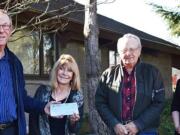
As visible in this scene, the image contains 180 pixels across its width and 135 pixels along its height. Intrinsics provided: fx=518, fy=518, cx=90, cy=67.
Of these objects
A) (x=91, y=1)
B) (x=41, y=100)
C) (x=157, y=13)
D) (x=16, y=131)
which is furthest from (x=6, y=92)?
(x=157, y=13)

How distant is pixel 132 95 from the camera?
5.40 m

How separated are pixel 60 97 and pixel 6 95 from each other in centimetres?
93

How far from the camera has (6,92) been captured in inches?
183

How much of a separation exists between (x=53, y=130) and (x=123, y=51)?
1099 millimetres

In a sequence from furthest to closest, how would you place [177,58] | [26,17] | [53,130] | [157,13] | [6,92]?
[177,58] < [157,13] < [26,17] < [53,130] < [6,92]

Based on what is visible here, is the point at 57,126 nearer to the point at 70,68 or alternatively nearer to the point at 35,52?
the point at 70,68

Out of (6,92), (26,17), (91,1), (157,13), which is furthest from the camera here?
(157,13)

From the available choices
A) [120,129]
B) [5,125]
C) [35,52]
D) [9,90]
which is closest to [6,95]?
[9,90]

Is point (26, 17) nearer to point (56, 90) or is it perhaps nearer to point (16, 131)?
point (56, 90)

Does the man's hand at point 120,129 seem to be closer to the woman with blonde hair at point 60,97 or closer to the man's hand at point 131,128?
the man's hand at point 131,128

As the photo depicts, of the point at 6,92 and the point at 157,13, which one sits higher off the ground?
the point at 157,13

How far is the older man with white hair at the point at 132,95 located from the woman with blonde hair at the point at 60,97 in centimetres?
35

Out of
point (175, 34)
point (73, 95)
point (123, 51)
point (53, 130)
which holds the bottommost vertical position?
point (53, 130)

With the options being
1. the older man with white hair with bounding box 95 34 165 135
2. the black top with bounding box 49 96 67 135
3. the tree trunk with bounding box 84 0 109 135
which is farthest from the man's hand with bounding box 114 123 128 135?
the tree trunk with bounding box 84 0 109 135
